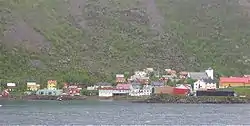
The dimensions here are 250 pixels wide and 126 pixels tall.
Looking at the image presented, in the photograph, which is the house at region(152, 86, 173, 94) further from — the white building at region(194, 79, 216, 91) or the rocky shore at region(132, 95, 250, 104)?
the white building at region(194, 79, 216, 91)

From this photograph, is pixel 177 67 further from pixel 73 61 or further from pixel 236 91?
pixel 236 91

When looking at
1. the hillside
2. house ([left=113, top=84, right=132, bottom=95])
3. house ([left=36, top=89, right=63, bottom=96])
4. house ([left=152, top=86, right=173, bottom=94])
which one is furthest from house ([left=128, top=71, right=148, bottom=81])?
house ([left=36, top=89, right=63, bottom=96])

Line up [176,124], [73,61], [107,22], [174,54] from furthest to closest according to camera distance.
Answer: [107,22] → [174,54] → [73,61] → [176,124]

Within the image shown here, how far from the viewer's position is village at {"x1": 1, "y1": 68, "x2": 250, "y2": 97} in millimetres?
133250

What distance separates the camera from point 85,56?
166 meters

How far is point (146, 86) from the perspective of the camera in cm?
13962

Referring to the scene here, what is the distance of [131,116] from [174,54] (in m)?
94.2

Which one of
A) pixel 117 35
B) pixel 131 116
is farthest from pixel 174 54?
pixel 131 116

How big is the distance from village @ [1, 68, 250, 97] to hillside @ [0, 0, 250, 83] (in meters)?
5.67

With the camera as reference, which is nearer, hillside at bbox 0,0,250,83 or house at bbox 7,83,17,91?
house at bbox 7,83,17,91

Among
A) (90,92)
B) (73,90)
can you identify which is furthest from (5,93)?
(90,92)

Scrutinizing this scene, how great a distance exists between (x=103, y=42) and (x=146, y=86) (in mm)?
39761

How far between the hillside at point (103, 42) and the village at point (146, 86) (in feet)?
18.6

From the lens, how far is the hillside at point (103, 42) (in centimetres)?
15575
